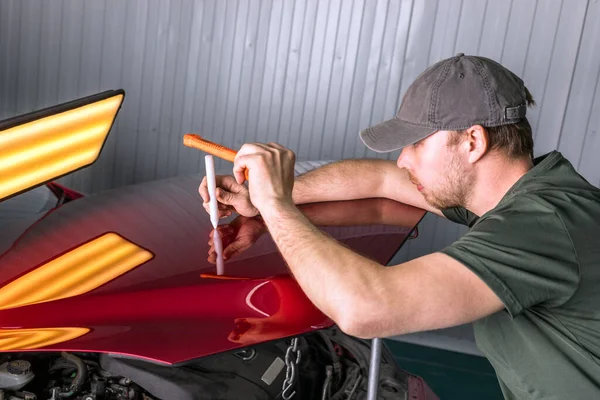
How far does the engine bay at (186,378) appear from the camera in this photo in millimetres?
1562

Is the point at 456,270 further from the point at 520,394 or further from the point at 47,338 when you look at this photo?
the point at 47,338

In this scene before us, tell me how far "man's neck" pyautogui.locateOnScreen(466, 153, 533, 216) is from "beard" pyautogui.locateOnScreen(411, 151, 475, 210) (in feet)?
0.07

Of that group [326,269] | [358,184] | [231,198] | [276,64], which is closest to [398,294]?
[326,269]

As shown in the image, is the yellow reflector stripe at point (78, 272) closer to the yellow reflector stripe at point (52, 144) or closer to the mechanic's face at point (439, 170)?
the yellow reflector stripe at point (52, 144)

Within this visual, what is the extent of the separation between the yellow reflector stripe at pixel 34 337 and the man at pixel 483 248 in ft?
1.46

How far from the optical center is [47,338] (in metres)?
1.33

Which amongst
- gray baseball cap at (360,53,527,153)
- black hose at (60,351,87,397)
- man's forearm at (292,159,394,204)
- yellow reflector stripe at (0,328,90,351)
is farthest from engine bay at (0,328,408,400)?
gray baseball cap at (360,53,527,153)

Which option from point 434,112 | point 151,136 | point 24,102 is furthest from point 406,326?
point 24,102

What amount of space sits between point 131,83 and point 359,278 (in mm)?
3074

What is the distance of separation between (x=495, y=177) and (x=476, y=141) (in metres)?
0.12

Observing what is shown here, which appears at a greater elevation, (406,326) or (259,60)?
(259,60)

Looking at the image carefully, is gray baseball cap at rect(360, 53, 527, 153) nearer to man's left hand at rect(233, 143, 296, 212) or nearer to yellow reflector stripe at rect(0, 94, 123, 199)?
man's left hand at rect(233, 143, 296, 212)

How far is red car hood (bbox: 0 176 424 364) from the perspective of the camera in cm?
136

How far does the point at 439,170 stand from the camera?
1.66 meters
